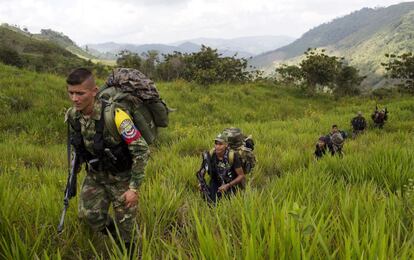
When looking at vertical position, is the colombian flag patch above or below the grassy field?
above

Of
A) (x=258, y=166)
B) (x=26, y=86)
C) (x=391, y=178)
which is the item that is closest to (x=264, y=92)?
(x=26, y=86)

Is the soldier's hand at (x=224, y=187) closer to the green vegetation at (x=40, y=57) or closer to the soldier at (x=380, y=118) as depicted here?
the soldier at (x=380, y=118)

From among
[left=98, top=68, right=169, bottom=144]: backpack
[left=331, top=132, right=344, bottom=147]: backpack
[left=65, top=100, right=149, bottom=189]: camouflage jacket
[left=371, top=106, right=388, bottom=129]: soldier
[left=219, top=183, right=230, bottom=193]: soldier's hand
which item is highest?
[left=98, top=68, right=169, bottom=144]: backpack

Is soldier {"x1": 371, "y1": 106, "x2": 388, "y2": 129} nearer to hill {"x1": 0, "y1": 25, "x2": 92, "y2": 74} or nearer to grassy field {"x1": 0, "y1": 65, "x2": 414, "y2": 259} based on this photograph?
grassy field {"x1": 0, "y1": 65, "x2": 414, "y2": 259}

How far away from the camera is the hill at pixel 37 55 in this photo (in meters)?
30.0

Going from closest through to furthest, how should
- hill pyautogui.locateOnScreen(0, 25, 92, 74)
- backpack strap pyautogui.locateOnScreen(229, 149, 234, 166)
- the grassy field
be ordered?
the grassy field < backpack strap pyautogui.locateOnScreen(229, 149, 234, 166) < hill pyautogui.locateOnScreen(0, 25, 92, 74)

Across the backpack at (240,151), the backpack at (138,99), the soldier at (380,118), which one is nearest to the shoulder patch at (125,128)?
the backpack at (138,99)

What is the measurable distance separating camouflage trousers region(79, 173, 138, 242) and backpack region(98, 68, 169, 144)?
22.5 inches

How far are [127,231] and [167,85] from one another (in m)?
16.6

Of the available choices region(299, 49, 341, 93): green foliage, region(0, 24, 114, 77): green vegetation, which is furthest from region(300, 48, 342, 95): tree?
region(0, 24, 114, 77): green vegetation

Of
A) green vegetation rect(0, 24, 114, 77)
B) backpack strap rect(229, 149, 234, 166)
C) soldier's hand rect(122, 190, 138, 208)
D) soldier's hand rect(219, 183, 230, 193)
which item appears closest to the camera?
soldier's hand rect(122, 190, 138, 208)

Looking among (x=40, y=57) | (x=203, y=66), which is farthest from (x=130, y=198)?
(x=40, y=57)

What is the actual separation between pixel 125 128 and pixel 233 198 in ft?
4.34

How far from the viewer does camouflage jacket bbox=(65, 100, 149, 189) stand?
3.18 metres
